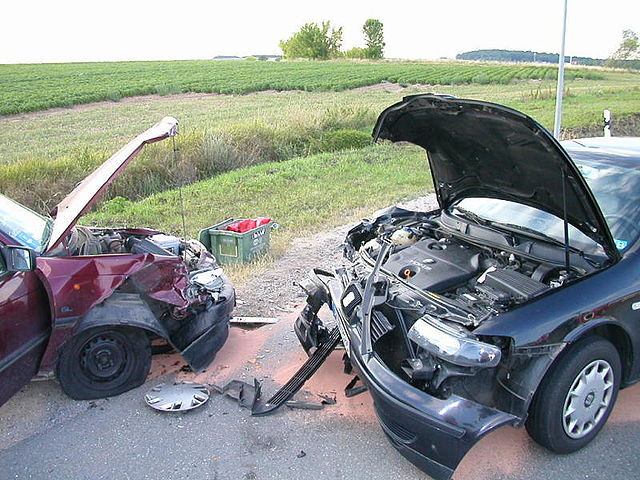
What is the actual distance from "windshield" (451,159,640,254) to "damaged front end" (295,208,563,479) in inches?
12.1

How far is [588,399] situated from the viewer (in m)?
3.33

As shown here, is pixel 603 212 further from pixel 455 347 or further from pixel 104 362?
pixel 104 362

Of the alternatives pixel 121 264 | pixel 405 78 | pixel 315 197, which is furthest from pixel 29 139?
pixel 405 78

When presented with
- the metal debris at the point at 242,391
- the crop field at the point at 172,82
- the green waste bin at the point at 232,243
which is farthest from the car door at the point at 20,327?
the crop field at the point at 172,82

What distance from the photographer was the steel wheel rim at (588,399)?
325 centimetres

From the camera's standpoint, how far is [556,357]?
10.2 ft

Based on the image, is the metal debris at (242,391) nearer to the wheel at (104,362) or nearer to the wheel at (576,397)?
the wheel at (104,362)

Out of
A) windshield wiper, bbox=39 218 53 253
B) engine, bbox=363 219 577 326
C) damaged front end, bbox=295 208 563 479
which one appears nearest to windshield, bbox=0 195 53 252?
windshield wiper, bbox=39 218 53 253

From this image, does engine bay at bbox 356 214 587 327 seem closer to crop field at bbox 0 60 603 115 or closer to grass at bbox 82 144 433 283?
grass at bbox 82 144 433 283

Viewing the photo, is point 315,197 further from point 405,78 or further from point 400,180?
point 405,78

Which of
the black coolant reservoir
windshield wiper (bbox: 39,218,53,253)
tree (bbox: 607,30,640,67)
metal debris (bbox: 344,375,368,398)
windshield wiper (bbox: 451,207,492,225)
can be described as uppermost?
tree (bbox: 607,30,640,67)

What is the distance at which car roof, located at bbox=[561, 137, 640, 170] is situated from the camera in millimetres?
4027

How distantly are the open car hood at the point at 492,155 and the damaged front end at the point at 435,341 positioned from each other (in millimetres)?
448

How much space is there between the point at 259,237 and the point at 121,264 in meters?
3.14
